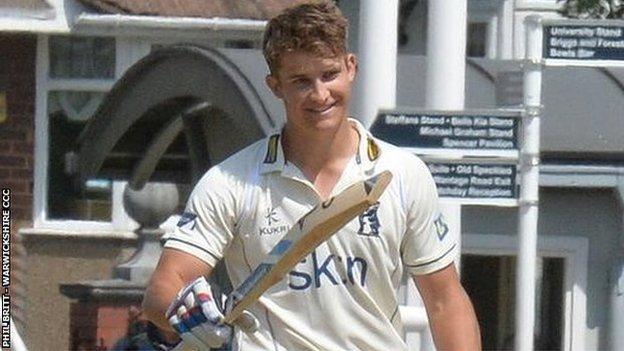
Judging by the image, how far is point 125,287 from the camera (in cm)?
1222

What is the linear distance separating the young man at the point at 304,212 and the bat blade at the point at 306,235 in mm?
108

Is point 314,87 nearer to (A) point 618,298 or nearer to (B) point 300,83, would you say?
(B) point 300,83

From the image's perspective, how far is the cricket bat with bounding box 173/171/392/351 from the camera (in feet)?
12.9

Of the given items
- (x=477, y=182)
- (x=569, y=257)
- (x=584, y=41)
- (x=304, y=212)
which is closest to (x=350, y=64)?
(x=304, y=212)

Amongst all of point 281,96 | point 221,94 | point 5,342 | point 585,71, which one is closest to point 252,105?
point 221,94

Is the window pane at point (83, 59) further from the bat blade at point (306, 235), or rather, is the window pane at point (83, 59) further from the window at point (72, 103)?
the bat blade at point (306, 235)

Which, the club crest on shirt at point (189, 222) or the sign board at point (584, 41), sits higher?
the sign board at point (584, 41)

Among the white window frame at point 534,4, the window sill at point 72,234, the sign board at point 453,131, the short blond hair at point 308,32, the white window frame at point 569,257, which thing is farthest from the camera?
the window sill at point 72,234

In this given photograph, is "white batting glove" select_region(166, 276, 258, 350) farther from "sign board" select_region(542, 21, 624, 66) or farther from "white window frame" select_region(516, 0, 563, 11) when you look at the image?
"white window frame" select_region(516, 0, 563, 11)

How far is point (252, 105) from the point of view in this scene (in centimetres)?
960

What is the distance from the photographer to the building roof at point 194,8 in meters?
15.7

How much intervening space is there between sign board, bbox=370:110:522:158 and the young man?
3998mm

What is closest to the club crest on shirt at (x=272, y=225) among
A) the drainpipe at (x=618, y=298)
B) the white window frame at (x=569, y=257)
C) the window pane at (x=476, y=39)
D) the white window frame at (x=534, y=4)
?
the drainpipe at (x=618, y=298)

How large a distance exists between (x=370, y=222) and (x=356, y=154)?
17cm
